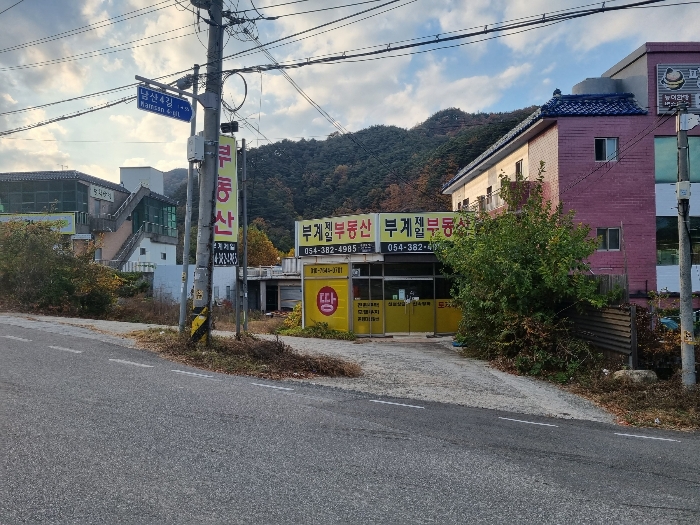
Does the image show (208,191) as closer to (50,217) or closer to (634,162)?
(634,162)

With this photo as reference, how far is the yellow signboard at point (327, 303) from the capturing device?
63.8 ft

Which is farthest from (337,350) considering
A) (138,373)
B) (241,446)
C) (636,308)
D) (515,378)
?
(241,446)

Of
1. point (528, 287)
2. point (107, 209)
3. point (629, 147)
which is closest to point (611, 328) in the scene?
point (528, 287)

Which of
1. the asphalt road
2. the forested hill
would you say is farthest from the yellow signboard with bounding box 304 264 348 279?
the forested hill

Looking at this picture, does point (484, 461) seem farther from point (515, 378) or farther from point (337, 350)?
point (337, 350)

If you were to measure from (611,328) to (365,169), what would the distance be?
46.9 meters

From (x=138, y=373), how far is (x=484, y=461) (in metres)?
6.60

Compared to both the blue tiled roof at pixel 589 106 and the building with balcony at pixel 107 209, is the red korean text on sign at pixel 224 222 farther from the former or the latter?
the building with balcony at pixel 107 209

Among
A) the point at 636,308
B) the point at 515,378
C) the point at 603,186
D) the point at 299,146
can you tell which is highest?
the point at 299,146

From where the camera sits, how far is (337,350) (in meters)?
15.5

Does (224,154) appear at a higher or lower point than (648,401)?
higher

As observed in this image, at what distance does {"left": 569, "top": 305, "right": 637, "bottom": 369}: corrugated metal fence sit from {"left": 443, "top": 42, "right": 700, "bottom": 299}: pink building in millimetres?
7801

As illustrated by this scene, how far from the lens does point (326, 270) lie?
19.9 m

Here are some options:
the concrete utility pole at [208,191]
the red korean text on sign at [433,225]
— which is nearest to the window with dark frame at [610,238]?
the red korean text on sign at [433,225]
